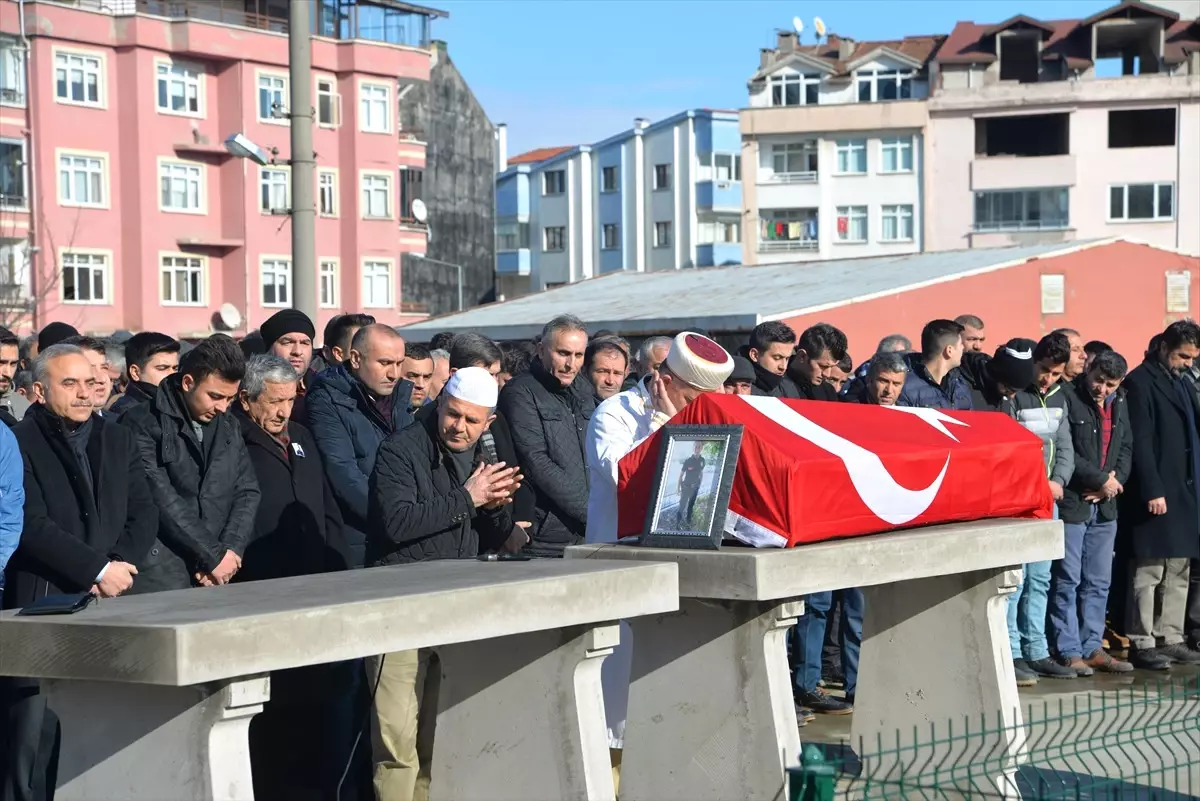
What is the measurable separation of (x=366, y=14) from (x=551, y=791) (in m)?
53.4

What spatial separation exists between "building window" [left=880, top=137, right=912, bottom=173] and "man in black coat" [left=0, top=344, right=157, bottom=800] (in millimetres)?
67204

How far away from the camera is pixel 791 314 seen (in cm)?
2752

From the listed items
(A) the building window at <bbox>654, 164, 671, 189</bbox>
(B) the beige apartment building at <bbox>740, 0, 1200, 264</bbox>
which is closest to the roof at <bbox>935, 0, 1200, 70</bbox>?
(B) the beige apartment building at <bbox>740, 0, 1200, 264</bbox>

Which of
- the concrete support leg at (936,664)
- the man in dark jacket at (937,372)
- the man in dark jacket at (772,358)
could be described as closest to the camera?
the concrete support leg at (936,664)

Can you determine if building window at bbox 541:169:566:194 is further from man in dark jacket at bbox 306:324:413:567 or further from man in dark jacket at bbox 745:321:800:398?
man in dark jacket at bbox 306:324:413:567

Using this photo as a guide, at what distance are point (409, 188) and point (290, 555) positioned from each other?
53.8 meters

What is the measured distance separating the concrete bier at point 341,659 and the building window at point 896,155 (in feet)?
222

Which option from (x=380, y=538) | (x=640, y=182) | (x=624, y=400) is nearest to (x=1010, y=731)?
(x=624, y=400)

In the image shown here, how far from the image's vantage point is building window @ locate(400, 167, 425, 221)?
60.1 metres

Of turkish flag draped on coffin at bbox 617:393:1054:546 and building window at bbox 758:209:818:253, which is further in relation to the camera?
building window at bbox 758:209:818:253

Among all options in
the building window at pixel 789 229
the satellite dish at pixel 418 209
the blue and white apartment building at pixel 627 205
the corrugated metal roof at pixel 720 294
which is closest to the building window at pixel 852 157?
the building window at pixel 789 229

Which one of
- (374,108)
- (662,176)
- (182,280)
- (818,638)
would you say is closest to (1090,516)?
(818,638)

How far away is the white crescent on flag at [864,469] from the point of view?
6.94 metres

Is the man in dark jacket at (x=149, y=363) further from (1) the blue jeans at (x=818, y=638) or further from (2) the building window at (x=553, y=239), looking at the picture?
(2) the building window at (x=553, y=239)
